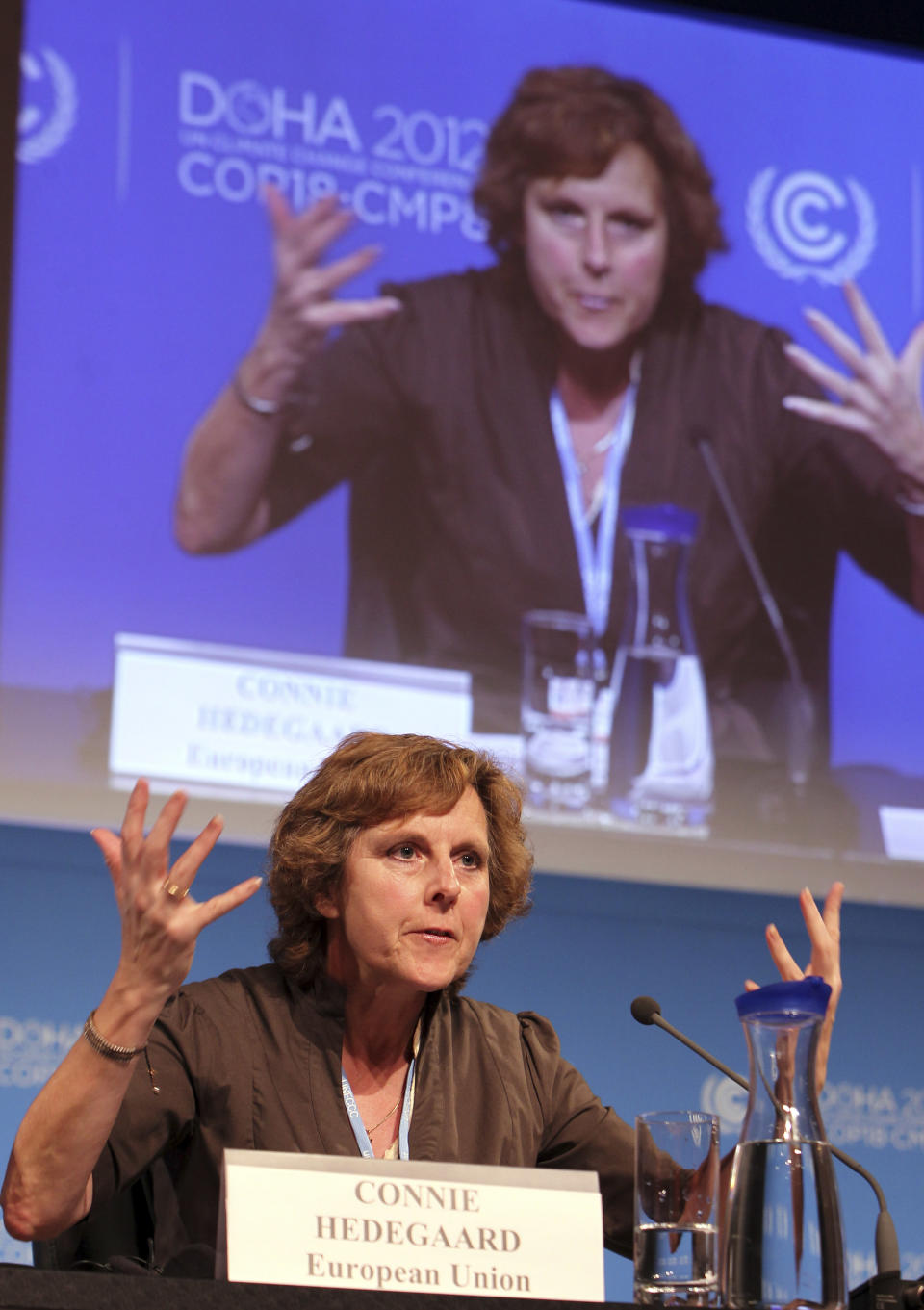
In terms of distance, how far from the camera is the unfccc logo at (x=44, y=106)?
11.8 ft

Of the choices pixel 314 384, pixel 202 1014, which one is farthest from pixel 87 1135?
pixel 314 384

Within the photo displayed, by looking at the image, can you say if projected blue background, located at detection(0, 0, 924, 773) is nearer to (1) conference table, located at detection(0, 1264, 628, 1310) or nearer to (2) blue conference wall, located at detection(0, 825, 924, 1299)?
(2) blue conference wall, located at detection(0, 825, 924, 1299)

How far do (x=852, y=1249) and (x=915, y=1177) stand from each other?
29 centimetres

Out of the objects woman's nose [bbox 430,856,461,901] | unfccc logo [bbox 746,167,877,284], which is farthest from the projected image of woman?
woman's nose [bbox 430,856,461,901]

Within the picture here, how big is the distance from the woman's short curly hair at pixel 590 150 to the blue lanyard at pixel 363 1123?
8.05 feet

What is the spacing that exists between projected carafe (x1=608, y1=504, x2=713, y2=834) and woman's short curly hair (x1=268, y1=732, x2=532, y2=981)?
1580 mm

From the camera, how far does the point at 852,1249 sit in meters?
3.78

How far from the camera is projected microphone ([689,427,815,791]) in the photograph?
3861mm

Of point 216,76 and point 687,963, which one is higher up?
point 216,76

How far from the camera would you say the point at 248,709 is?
3.50 m

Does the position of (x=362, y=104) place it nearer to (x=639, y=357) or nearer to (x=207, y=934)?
(x=639, y=357)

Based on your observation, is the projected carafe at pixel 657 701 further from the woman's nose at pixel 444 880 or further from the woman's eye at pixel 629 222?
the woman's nose at pixel 444 880

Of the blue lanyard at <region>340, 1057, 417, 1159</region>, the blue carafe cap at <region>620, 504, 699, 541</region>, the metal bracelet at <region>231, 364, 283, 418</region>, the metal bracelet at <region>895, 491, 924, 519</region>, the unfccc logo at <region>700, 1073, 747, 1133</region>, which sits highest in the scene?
the metal bracelet at <region>231, 364, 283, 418</region>

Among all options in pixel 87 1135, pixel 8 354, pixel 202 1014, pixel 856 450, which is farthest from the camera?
pixel 856 450
